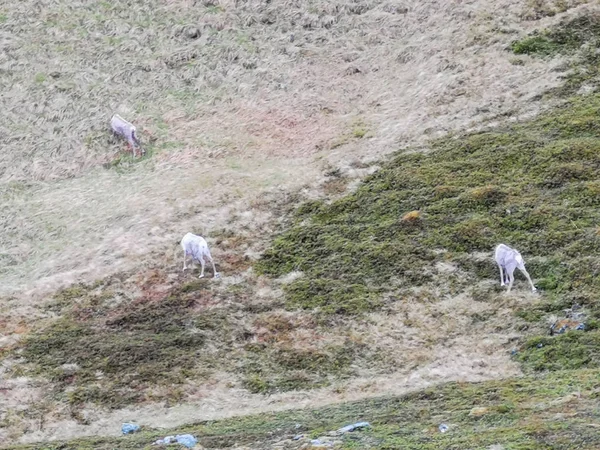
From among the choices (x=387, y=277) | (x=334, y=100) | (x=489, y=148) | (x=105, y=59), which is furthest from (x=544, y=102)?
(x=105, y=59)

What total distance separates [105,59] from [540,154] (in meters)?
23.8

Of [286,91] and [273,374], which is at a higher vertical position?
[286,91]

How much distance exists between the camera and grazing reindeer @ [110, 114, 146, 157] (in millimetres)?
40094

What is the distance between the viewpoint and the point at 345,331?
24938 mm

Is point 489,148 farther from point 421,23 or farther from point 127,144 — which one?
point 127,144

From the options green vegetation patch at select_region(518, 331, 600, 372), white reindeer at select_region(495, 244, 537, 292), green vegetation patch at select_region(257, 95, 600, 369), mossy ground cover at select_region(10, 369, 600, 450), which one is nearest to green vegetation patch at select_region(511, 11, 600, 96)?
green vegetation patch at select_region(257, 95, 600, 369)

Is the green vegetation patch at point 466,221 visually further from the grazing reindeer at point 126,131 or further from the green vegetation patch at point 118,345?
the grazing reindeer at point 126,131

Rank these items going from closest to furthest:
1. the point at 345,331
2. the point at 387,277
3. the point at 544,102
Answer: the point at 345,331
the point at 387,277
the point at 544,102

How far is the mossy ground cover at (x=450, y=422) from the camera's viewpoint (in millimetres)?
14156

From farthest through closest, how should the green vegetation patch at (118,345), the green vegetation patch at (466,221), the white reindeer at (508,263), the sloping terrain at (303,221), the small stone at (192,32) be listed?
the small stone at (192,32)
the green vegetation patch at (466,221)
the white reindeer at (508,263)
the green vegetation patch at (118,345)
the sloping terrain at (303,221)

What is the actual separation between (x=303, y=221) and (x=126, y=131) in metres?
11.8

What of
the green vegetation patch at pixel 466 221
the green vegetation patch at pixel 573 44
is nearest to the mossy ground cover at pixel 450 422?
the green vegetation patch at pixel 466 221

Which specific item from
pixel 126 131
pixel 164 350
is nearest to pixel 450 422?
pixel 164 350

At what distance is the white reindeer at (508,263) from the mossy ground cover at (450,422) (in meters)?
6.06
